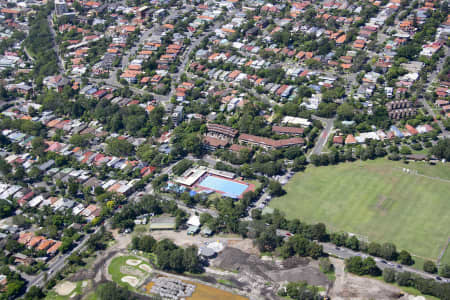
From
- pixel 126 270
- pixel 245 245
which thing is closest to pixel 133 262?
pixel 126 270

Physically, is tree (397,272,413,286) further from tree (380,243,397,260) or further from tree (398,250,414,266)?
tree (380,243,397,260)

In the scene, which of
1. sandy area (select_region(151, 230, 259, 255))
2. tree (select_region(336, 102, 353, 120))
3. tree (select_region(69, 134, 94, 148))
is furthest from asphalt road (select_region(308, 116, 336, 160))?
tree (select_region(69, 134, 94, 148))

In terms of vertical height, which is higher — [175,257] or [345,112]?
[345,112]

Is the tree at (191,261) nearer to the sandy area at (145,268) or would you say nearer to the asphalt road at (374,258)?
the sandy area at (145,268)

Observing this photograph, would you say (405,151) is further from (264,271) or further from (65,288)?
(65,288)

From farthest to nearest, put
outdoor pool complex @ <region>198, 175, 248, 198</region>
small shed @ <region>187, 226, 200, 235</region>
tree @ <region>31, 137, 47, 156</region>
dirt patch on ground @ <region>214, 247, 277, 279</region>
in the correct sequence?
1. tree @ <region>31, 137, 47, 156</region>
2. outdoor pool complex @ <region>198, 175, 248, 198</region>
3. small shed @ <region>187, 226, 200, 235</region>
4. dirt patch on ground @ <region>214, 247, 277, 279</region>

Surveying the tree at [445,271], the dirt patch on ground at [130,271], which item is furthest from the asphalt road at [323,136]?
the dirt patch on ground at [130,271]

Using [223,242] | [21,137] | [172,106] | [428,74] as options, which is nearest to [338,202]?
[223,242]
